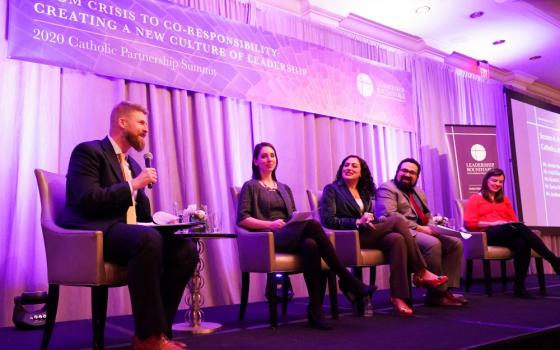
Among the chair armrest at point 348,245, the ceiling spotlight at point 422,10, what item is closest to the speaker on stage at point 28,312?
the chair armrest at point 348,245

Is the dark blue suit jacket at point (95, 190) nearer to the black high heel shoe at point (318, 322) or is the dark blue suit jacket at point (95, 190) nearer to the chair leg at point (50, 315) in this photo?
the chair leg at point (50, 315)

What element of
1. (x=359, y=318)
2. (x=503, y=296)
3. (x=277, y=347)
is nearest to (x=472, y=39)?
(x=503, y=296)

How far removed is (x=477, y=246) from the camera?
403 cm

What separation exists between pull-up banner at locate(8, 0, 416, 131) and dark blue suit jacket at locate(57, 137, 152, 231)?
1.44m

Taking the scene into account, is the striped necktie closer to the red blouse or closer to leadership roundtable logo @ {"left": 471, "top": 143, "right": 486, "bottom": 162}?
the red blouse

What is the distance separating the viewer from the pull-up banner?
3301 millimetres

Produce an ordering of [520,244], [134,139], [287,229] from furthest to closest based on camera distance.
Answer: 1. [520,244]
2. [287,229]
3. [134,139]

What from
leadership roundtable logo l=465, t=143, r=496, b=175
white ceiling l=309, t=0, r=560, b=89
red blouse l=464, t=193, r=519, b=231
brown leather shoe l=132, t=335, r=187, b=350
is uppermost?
white ceiling l=309, t=0, r=560, b=89

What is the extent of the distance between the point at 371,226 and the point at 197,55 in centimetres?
198

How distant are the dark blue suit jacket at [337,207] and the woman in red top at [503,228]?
4.51 feet

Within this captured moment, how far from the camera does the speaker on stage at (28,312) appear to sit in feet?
9.40

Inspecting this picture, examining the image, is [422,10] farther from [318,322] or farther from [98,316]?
[98,316]

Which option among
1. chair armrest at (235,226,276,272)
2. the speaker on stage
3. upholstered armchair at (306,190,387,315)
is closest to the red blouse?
upholstered armchair at (306,190,387,315)

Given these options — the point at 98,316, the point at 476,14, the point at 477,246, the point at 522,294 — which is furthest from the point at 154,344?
the point at 476,14
